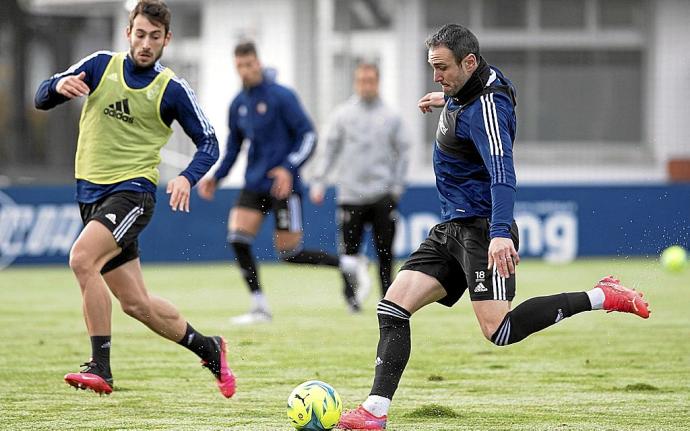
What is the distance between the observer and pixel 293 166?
10.7m

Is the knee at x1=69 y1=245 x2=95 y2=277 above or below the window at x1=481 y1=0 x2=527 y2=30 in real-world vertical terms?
below

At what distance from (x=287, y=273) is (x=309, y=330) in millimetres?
6199

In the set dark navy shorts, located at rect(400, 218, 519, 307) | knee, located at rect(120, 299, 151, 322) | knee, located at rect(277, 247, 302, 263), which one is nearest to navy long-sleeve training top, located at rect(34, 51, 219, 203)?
knee, located at rect(120, 299, 151, 322)

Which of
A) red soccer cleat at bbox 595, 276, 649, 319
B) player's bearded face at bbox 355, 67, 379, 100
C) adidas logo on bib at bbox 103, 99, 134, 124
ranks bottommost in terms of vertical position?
red soccer cleat at bbox 595, 276, 649, 319

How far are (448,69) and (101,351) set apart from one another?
90.9 inches

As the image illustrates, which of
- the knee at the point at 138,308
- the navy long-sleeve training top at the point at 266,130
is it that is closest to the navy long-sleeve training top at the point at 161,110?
the knee at the point at 138,308

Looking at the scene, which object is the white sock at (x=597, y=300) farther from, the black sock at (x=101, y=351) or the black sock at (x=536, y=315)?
the black sock at (x=101, y=351)

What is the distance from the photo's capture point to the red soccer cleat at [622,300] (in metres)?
5.96

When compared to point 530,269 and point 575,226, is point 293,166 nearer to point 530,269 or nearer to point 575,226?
point 530,269

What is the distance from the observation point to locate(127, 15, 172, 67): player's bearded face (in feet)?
21.7

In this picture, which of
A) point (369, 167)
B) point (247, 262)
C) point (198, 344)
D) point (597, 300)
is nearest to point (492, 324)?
point (597, 300)

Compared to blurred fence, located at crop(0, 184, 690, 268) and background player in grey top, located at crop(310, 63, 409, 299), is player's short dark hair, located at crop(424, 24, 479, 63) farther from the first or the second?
blurred fence, located at crop(0, 184, 690, 268)

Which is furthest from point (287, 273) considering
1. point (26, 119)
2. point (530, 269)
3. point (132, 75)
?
point (132, 75)

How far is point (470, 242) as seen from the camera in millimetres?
5855
